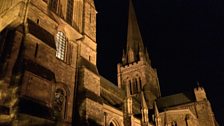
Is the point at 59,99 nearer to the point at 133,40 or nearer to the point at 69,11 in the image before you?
the point at 69,11

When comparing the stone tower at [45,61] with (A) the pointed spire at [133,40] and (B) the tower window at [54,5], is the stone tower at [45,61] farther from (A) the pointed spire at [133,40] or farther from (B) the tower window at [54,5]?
(A) the pointed spire at [133,40]

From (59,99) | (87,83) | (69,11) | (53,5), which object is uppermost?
(69,11)

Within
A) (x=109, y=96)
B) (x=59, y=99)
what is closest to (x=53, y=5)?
(x=59, y=99)

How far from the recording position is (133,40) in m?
48.0

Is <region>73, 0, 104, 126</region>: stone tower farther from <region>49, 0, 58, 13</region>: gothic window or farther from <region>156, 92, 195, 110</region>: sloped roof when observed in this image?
<region>156, 92, 195, 110</region>: sloped roof

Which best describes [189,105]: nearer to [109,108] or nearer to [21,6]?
[109,108]

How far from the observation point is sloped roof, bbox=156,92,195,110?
124ft

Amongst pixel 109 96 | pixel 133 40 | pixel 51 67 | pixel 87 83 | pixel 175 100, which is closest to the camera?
pixel 51 67

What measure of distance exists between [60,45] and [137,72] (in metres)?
29.5

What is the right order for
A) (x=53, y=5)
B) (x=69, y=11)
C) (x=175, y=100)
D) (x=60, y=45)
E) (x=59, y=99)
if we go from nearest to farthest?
(x=59, y=99) < (x=60, y=45) < (x=53, y=5) < (x=69, y=11) < (x=175, y=100)

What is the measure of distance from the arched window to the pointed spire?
30.2 m

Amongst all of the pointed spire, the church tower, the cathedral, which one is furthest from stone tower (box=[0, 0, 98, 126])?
the pointed spire

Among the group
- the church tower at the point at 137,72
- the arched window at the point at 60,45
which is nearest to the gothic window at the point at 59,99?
the arched window at the point at 60,45

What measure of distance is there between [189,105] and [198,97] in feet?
6.64
